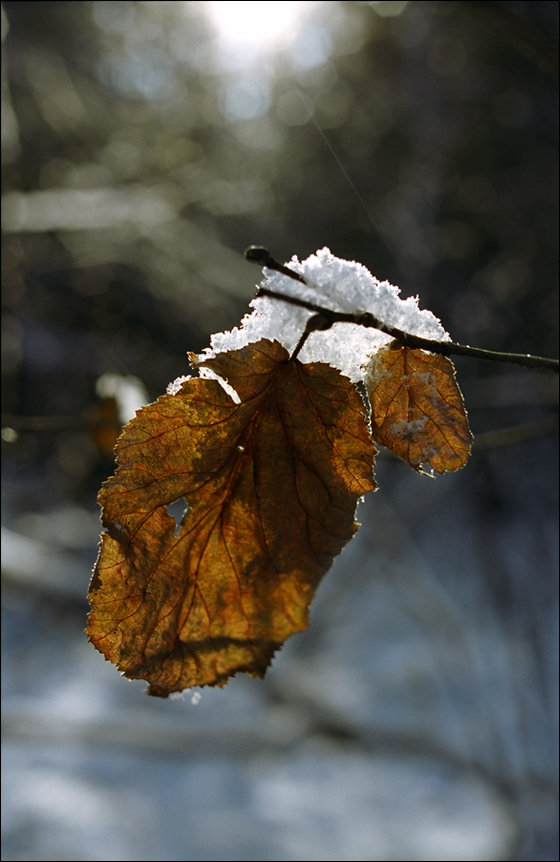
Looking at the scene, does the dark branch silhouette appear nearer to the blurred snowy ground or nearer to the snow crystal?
the snow crystal

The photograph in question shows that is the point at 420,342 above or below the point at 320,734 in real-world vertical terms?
below

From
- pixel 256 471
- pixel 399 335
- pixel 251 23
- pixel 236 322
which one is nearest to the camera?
pixel 399 335

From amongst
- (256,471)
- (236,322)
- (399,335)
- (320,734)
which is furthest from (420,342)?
(236,322)

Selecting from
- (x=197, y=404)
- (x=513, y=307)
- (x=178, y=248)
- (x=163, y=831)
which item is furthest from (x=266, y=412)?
(x=513, y=307)

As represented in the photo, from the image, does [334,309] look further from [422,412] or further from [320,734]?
[320,734]

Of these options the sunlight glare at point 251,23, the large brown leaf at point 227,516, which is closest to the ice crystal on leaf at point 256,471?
the large brown leaf at point 227,516
